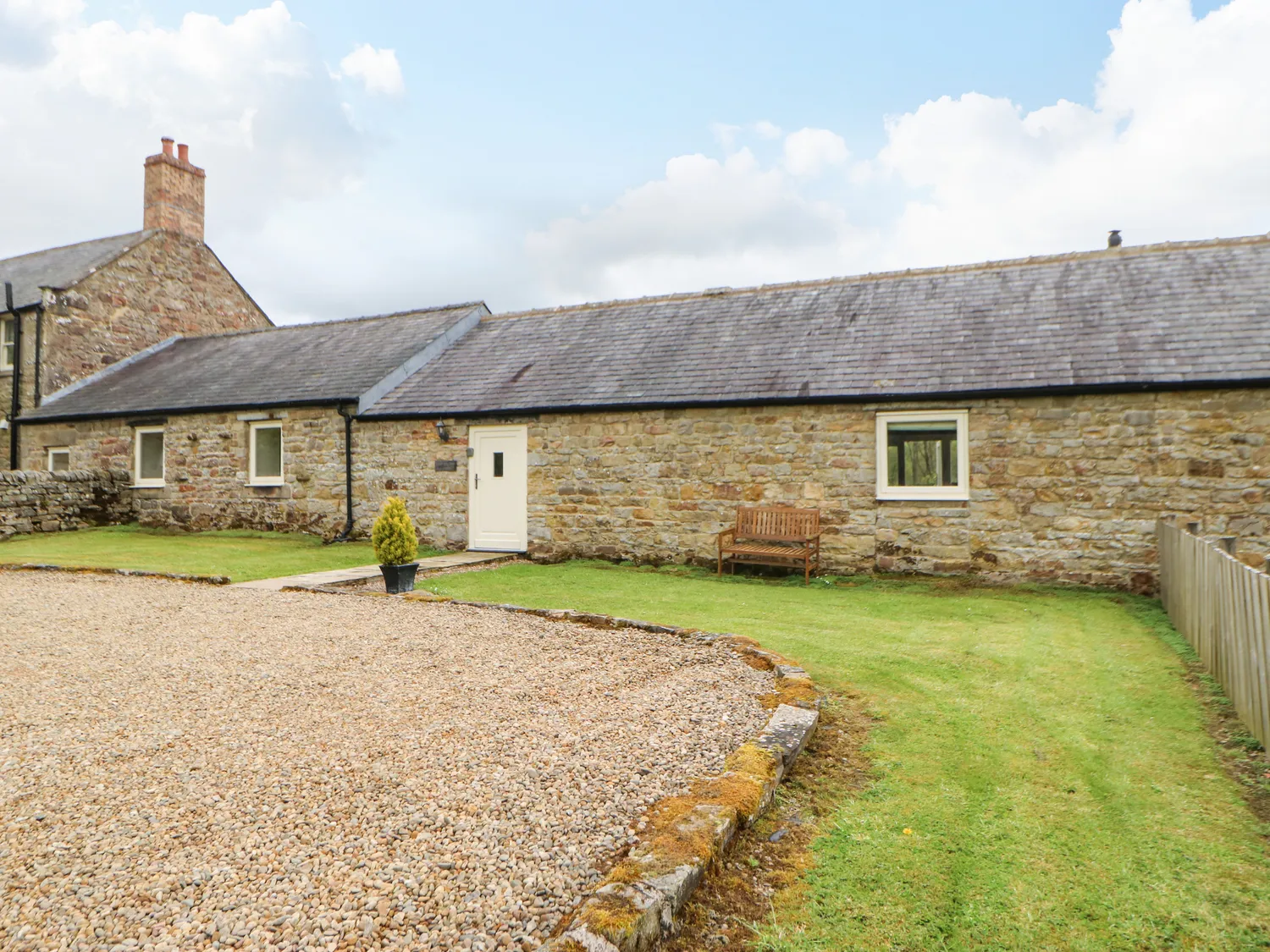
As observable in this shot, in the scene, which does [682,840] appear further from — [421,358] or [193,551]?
[421,358]

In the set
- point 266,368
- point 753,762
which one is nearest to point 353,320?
point 266,368

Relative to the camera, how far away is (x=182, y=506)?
16.4 m

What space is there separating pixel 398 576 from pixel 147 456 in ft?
38.8

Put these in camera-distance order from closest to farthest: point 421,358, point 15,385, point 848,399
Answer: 1. point 848,399
2. point 421,358
3. point 15,385

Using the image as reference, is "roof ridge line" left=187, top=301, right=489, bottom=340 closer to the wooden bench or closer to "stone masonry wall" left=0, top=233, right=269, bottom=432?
"stone masonry wall" left=0, top=233, right=269, bottom=432

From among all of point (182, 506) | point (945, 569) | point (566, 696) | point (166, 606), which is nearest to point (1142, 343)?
point (945, 569)

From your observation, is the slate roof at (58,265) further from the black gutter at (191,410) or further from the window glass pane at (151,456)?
the window glass pane at (151,456)

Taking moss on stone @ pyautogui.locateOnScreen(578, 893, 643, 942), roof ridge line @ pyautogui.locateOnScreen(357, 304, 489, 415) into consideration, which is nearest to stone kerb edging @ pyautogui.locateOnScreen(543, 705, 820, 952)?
moss on stone @ pyautogui.locateOnScreen(578, 893, 643, 942)

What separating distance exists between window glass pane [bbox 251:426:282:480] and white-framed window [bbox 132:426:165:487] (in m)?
2.66

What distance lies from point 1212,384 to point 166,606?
1214 cm

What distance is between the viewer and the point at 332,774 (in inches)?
140

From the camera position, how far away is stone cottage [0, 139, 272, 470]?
61.9 ft

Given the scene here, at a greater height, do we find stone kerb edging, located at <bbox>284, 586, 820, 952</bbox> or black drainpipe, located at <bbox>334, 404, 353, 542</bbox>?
black drainpipe, located at <bbox>334, 404, 353, 542</bbox>

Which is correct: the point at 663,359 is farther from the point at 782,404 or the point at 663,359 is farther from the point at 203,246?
the point at 203,246
